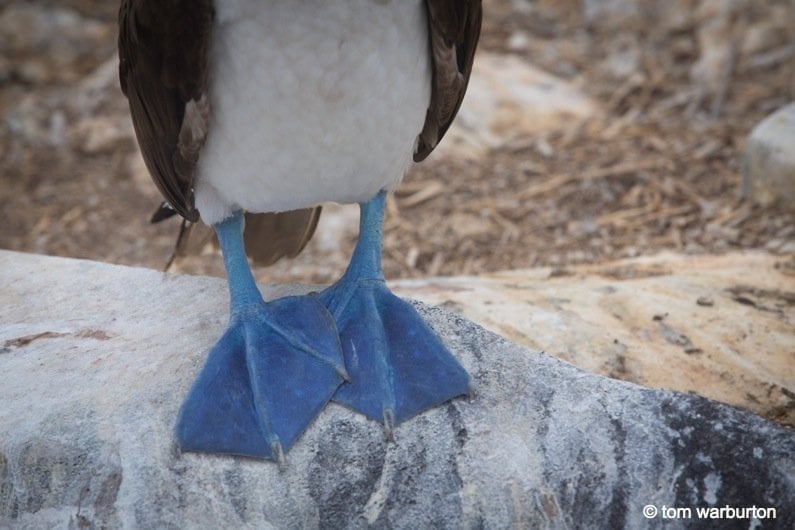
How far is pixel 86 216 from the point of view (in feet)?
14.4

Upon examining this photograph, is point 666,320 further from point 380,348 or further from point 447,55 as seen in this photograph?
point 447,55

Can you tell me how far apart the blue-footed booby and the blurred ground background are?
165 cm

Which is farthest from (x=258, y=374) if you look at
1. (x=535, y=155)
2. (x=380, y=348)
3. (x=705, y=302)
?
(x=535, y=155)

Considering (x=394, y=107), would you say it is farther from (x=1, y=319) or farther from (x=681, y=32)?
(x=681, y=32)

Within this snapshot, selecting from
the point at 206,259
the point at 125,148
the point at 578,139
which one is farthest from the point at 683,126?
the point at 125,148

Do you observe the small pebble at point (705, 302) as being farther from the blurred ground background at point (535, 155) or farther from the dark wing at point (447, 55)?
the dark wing at point (447, 55)

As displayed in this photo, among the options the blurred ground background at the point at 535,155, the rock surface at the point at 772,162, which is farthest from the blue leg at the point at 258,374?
the rock surface at the point at 772,162

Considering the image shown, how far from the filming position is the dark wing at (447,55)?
185 centimetres

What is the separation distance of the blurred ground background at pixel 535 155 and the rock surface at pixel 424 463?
1.88m

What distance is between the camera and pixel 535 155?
450cm

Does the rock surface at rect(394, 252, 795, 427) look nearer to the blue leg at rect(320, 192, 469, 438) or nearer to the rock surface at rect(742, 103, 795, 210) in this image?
the blue leg at rect(320, 192, 469, 438)

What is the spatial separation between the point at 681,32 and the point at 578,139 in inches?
48.7

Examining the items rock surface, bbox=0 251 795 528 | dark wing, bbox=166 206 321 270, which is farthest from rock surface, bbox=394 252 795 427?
A: rock surface, bbox=0 251 795 528

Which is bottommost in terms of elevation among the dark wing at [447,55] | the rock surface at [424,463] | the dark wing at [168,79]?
the rock surface at [424,463]
